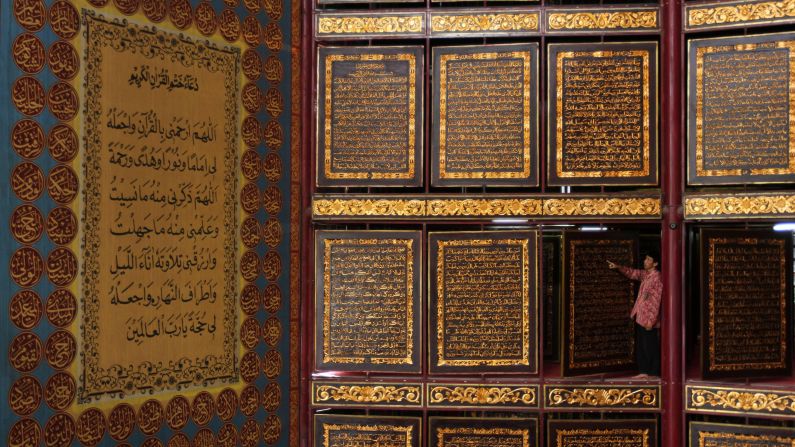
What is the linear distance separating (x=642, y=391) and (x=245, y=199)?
2.82 m

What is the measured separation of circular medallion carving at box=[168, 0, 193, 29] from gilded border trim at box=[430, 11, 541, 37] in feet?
5.27

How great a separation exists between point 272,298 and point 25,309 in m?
1.76

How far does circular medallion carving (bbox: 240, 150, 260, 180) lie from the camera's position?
592 cm

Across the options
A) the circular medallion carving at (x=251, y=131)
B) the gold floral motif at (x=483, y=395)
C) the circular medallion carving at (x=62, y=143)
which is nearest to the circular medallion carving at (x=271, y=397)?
the gold floral motif at (x=483, y=395)

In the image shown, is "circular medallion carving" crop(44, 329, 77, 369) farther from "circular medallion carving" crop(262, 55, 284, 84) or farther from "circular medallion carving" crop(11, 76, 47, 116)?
"circular medallion carving" crop(262, 55, 284, 84)

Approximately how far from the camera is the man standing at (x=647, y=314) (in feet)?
19.9

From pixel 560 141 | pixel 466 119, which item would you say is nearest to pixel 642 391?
pixel 560 141

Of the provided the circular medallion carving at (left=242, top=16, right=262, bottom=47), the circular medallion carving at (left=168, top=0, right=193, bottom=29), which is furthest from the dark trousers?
the circular medallion carving at (left=168, top=0, right=193, bottom=29)

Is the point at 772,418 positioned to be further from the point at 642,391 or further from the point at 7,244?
the point at 7,244

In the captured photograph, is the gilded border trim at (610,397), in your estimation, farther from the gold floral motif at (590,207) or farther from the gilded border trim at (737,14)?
the gilded border trim at (737,14)

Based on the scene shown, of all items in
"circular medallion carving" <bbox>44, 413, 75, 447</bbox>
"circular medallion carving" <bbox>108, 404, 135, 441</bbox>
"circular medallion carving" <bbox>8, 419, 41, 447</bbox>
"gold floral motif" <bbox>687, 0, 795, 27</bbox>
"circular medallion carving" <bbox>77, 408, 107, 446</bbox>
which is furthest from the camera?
"gold floral motif" <bbox>687, 0, 795, 27</bbox>

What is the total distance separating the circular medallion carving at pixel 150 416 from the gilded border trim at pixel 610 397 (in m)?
2.49

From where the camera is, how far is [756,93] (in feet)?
19.4

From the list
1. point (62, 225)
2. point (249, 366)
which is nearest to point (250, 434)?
point (249, 366)
